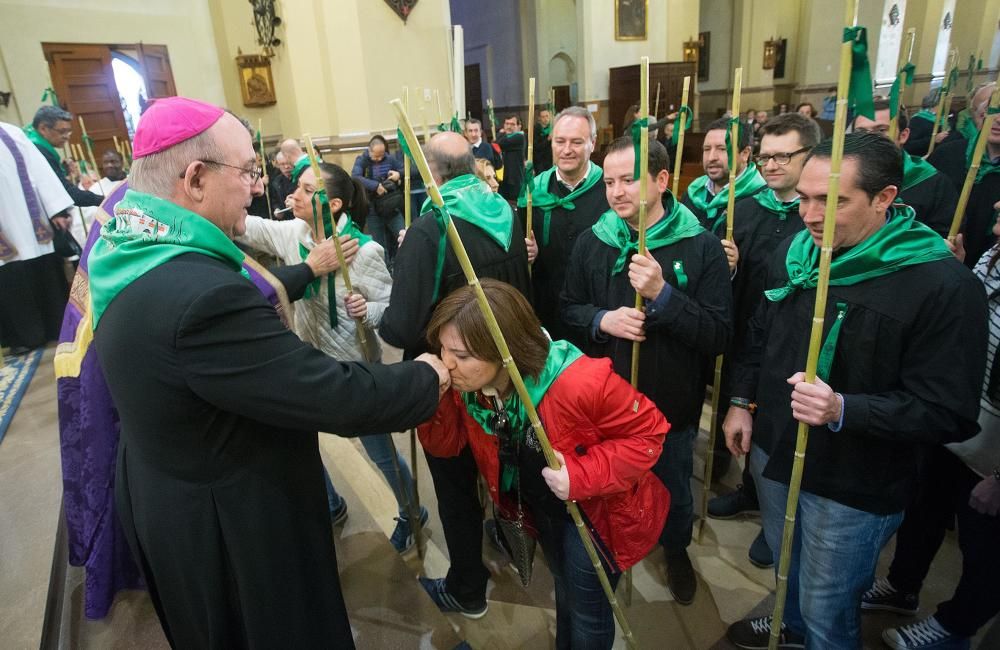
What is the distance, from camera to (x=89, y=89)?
7574 millimetres

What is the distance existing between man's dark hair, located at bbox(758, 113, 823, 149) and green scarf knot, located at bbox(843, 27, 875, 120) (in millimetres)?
1291

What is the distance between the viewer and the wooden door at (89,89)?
7203 millimetres

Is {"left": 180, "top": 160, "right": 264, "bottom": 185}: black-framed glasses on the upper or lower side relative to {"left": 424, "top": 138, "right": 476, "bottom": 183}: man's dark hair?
upper

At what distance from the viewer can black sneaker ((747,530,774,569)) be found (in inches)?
93.4

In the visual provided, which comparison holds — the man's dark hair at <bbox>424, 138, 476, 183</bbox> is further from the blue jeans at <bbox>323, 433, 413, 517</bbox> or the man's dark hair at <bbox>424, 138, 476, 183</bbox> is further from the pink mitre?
the blue jeans at <bbox>323, 433, 413, 517</bbox>

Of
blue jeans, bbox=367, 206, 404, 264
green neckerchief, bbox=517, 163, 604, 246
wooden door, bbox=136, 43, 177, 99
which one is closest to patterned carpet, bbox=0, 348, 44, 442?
blue jeans, bbox=367, 206, 404, 264

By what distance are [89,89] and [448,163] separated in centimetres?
785

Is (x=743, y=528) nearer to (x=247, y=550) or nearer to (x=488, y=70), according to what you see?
(x=247, y=550)

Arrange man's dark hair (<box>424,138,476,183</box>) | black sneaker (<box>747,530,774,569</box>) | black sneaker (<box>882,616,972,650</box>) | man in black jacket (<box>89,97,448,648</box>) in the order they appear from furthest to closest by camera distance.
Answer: black sneaker (<box>747,530,774,569</box>) < man's dark hair (<box>424,138,476,183</box>) < black sneaker (<box>882,616,972,650</box>) < man in black jacket (<box>89,97,448,648</box>)

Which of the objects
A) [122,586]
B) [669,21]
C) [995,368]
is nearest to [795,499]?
[995,368]

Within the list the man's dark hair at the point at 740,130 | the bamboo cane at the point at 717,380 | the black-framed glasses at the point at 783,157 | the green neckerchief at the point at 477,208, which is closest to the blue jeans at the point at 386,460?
the green neckerchief at the point at 477,208

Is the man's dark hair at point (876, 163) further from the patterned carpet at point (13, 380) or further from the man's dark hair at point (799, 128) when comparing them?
the patterned carpet at point (13, 380)

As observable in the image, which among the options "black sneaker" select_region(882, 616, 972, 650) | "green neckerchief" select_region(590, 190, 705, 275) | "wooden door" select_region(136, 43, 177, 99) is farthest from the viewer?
"wooden door" select_region(136, 43, 177, 99)

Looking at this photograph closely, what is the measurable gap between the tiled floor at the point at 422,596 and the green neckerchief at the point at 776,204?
136cm
